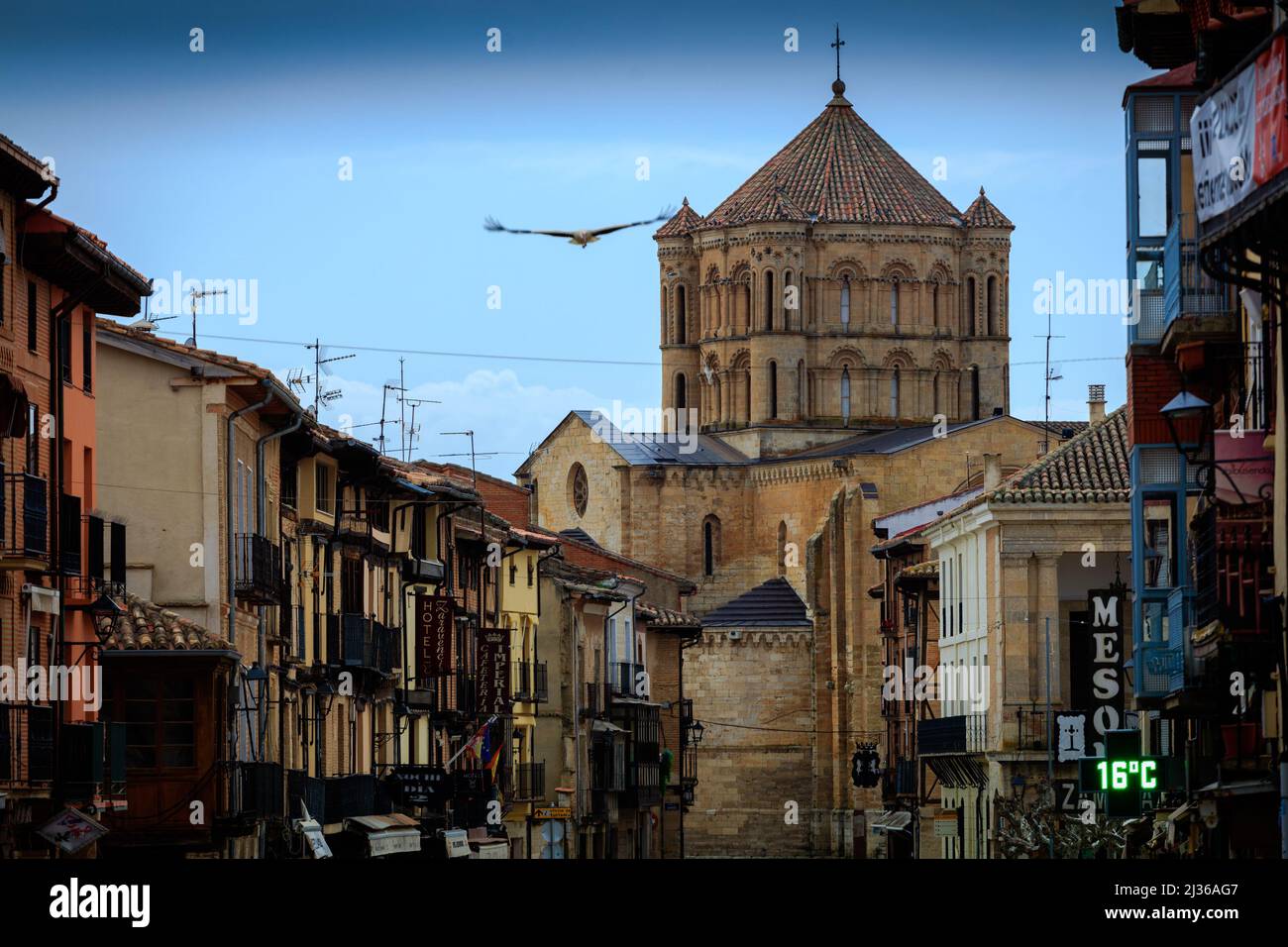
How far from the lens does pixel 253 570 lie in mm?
47000

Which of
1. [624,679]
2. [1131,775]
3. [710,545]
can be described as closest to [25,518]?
[1131,775]

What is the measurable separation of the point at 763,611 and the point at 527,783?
52.1m

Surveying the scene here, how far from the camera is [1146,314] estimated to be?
37469 mm

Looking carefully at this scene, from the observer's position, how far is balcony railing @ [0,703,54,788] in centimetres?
3447

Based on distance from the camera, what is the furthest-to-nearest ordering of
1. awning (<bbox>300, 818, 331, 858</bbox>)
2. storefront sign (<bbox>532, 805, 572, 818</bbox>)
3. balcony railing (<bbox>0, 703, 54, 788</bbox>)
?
storefront sign (<bbox>532, 805, 572, 818</bbox>) < awning (<bbox>300, 818, 331, 858</bbox>) < balcony railing (<bbox>0, 703, 54, 788</bbox>)

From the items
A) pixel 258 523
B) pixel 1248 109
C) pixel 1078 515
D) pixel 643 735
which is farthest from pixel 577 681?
pixel 1248 109

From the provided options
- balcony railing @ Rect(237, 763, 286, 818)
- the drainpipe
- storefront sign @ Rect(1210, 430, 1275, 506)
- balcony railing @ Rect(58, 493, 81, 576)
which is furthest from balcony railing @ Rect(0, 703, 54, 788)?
storefront sign @ Rect(1210, 430, 1275, 506)

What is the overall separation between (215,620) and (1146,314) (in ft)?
51.2

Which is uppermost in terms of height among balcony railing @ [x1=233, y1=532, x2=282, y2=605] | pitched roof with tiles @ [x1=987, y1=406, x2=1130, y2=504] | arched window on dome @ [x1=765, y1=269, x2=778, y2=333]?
arched window on dome @ [x1=765, y1=269, x2=778, y2=333]

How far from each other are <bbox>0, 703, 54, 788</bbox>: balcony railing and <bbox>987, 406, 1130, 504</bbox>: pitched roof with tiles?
27.3 metres

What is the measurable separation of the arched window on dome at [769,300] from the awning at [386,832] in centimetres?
7997

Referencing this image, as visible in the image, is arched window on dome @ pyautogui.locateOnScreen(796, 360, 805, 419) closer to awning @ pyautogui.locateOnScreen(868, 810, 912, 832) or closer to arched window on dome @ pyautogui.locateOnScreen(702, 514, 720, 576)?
arched window on dome @ pyautogui.locateOnScreen(702, 514, 720, 576)

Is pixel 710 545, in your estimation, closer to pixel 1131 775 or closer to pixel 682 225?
pixel 682 225

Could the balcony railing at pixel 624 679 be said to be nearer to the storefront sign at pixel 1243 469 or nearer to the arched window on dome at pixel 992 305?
the storefront sign at pixel 1243 469
